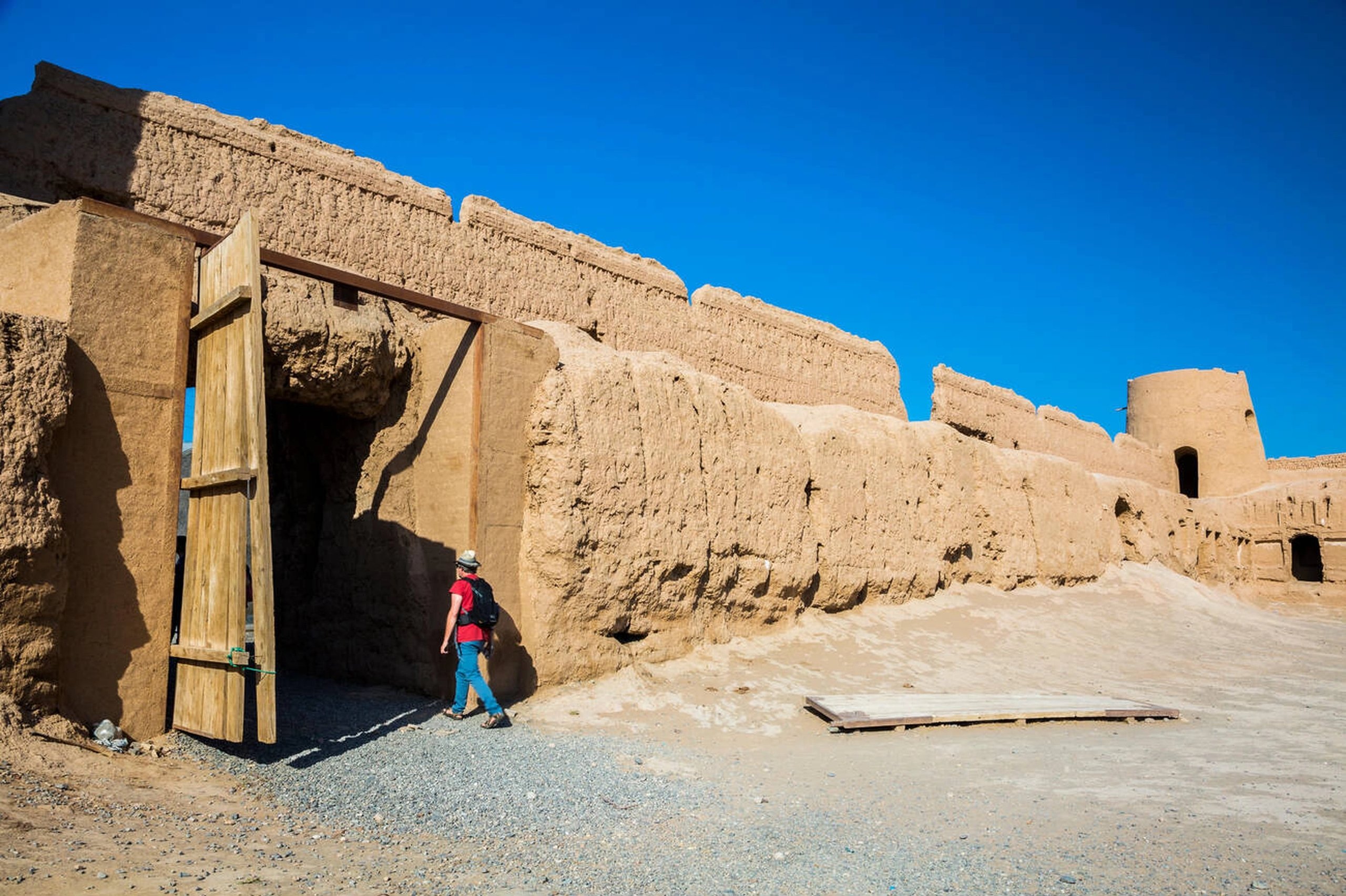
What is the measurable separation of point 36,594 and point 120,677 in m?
0.72

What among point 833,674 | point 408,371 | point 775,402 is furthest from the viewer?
point 775,402

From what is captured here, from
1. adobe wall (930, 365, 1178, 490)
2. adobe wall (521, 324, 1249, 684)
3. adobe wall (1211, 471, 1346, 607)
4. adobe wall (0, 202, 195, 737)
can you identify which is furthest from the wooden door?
adobe wall (1211, 471, 1346, 607)

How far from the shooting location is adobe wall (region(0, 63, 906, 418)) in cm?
701

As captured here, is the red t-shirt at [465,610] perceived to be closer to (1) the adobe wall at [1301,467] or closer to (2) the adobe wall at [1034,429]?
(2) the adobe wall at [1034,429]

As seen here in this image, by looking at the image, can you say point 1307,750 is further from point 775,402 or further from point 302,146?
point 302,146

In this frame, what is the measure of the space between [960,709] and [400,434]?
561cm

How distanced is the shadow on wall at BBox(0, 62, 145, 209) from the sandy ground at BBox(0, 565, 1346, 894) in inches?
183

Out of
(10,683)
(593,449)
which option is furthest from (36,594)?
(593,449)

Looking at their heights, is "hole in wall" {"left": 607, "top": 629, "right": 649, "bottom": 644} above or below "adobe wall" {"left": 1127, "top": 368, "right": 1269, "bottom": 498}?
below

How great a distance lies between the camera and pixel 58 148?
6.96 meters

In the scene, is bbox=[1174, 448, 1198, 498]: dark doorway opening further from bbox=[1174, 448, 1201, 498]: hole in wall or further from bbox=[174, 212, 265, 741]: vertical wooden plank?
bbox=[174, 212, 265, 741]: vertical wooden plank

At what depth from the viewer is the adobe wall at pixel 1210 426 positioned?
26922mm

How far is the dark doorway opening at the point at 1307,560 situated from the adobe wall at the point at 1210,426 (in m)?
2.63

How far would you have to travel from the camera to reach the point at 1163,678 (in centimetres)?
1084
